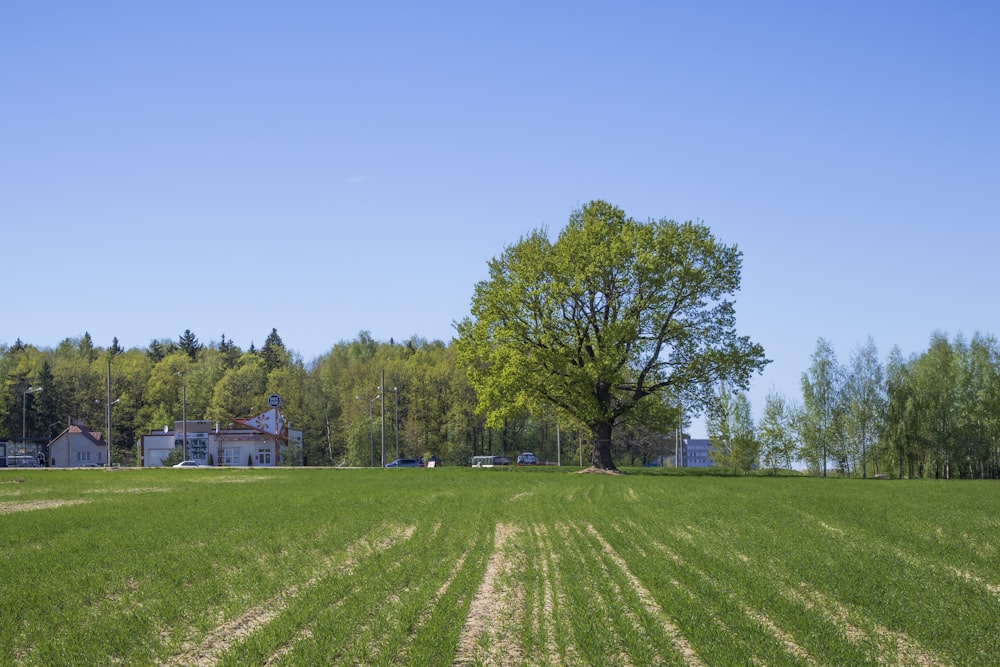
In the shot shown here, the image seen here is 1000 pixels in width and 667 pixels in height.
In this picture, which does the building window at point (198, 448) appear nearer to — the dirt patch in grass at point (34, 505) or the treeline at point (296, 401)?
the treeline at point (296, 401)

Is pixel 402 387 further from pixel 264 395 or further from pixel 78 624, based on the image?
pixel 78 624

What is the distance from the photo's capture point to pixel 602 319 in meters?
61.2

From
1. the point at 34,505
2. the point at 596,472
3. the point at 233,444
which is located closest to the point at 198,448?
the point at 233,444

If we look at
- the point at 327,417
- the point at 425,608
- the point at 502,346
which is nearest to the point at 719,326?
the point at 502,346

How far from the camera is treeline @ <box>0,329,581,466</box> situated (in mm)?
125188

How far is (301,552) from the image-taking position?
2114 centimetres

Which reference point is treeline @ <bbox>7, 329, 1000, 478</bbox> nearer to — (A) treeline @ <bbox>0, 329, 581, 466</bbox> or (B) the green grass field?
(A) treeline @ <bbox>0, 329, 581, 466</bbox>

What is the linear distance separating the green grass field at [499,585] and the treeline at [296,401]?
90323mm

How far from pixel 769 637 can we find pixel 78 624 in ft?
33.3

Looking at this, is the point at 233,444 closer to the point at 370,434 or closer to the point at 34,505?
the point at 370,434

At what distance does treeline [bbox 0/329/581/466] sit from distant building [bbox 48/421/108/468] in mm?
7649

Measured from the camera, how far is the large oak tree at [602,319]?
5881 cm

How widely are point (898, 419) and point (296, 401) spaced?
90971 mm

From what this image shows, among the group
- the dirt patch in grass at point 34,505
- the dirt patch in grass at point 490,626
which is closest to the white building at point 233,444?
the dirt patch in grass at point 34,505
